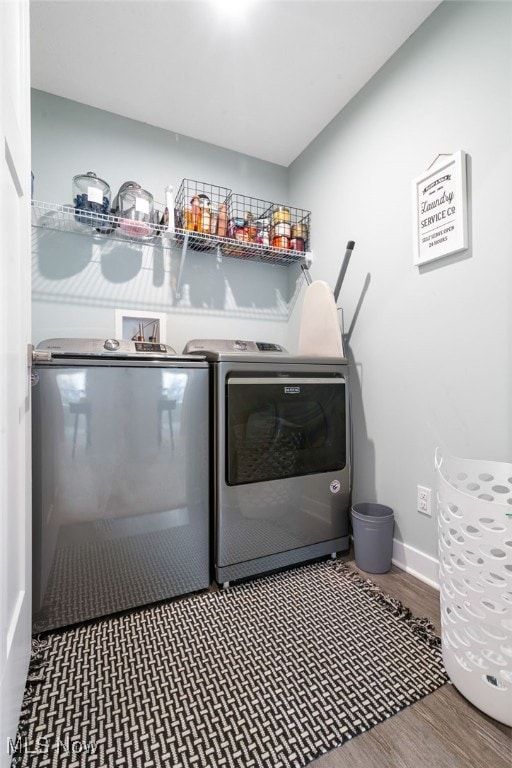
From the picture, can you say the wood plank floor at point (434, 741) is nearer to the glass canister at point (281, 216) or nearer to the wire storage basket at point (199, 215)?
the wire storage basket at point (199, 215)

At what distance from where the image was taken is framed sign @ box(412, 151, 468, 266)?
130cm

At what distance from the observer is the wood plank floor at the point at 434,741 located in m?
0.79

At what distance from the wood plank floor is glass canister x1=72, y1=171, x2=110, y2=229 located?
84.3 inches

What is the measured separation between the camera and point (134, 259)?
199 centimetres

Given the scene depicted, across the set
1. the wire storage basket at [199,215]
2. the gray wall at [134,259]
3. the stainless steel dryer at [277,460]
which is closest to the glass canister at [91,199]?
the gray wall at [134,259]

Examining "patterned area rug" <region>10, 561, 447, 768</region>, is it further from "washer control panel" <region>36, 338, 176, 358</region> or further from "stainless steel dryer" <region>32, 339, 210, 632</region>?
"washer control panel" <region>36, 338, 176, 358</region>

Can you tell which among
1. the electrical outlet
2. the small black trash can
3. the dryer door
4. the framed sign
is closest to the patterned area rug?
the small black trash can

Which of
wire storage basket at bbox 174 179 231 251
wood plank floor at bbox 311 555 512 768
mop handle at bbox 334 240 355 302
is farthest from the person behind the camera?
wire storage basket at bbox 174 179 231 251

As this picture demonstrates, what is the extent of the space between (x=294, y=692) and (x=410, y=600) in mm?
633

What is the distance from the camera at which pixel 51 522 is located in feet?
3.81

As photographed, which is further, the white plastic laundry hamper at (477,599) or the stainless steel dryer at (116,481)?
the stainless steel dryer at (116,481)

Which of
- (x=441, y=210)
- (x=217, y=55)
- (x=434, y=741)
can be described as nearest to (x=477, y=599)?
(x=434, y=741)

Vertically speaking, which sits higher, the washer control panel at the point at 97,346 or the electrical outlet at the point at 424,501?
the washer control panel at the point at 97,346

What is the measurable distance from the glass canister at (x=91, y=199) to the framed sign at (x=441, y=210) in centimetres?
146
